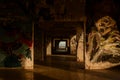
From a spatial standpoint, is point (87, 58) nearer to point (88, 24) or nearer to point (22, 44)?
point (88, 24)

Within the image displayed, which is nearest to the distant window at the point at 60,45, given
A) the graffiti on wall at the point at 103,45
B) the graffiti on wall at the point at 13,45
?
the graffiti on wall at the point at 13,45

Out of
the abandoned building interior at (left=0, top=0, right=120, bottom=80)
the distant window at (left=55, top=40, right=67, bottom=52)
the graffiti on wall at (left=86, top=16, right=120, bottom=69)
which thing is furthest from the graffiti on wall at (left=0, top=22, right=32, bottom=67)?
the distant window at (left=55, top=40, right=67, bottom=52)

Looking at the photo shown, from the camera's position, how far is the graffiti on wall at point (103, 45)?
1351cm

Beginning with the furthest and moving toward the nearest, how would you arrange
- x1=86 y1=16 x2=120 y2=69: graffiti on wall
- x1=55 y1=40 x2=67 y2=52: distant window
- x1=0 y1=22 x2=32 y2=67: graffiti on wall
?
x1=55 y1=40 x2=67 y2=52: distant window
x1=0 y1=22 x2=32 y2=67: graffiti on wall
x1=86 y1=16 x2=120 y2=69: graffiti on wall

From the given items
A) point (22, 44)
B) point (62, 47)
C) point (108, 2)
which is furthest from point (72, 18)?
point (62, 47)

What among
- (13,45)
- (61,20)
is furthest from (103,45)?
(13,45)

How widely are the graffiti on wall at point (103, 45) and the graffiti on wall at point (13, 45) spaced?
10.1 ft

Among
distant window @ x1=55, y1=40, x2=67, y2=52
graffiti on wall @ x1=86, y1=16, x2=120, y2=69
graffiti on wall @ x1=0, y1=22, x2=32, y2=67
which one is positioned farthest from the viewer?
distant window @ x1=55, y1=40, x2=67, y2=52

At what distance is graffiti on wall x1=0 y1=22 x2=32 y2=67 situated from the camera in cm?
1367

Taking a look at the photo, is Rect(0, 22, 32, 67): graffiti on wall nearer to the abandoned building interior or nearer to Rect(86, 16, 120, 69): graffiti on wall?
the abandoned building interior

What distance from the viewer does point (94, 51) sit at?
44.8 feet

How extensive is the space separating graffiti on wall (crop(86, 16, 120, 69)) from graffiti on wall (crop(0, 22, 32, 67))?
3068mm

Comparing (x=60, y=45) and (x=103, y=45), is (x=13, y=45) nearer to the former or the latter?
(x=103, y=45)

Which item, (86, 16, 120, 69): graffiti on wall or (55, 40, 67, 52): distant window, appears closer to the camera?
(86, 16, 120, 69): graffiti on wall
